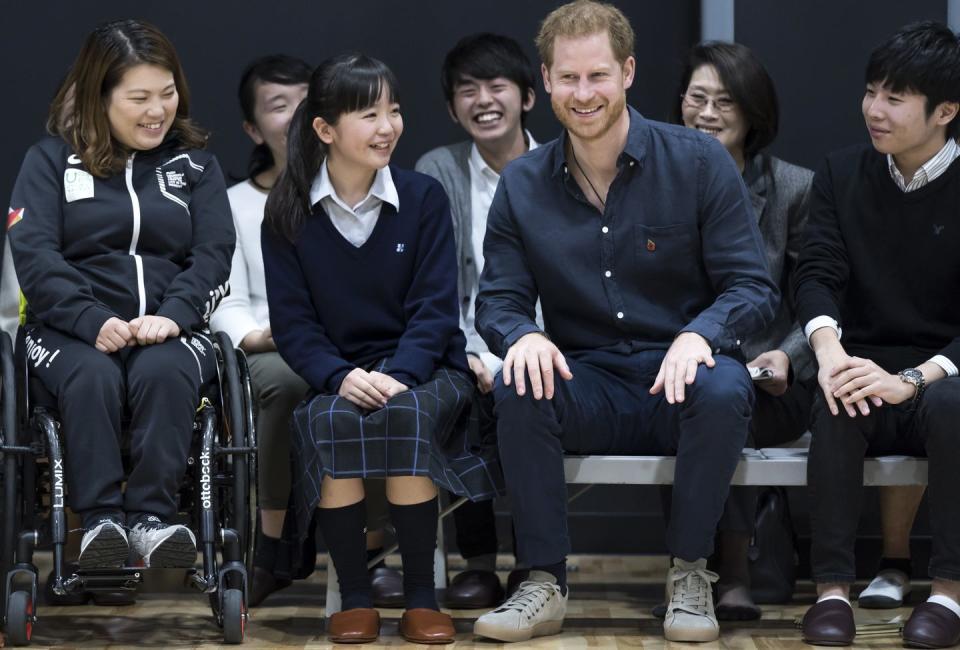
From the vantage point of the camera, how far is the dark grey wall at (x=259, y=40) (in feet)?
14.1

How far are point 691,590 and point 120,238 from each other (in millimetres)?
1438

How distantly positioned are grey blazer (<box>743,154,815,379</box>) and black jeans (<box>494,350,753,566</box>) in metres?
0.55

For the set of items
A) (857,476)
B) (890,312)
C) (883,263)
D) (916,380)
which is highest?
(883,263)

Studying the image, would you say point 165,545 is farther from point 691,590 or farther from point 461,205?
point 461,205

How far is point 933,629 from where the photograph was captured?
9.61ft

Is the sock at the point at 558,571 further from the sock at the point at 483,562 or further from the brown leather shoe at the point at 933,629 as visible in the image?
the brown leather shoe at the point at 933,629

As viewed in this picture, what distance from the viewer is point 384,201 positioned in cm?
337

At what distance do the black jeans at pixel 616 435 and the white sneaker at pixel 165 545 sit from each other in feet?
2.14

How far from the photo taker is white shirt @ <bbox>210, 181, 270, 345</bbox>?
12.5 feet

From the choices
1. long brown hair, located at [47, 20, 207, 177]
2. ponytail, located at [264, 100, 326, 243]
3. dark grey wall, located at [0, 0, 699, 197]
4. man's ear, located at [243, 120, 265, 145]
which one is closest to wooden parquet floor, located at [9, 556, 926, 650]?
ponytail, located at [264, 100, 326, 243]

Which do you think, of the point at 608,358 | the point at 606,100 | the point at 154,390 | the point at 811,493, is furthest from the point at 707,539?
the point at 154,390

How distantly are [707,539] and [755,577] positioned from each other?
515 mm

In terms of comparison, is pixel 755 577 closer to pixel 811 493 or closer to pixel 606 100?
pixel 811 493

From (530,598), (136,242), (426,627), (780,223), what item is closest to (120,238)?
(136,242)
